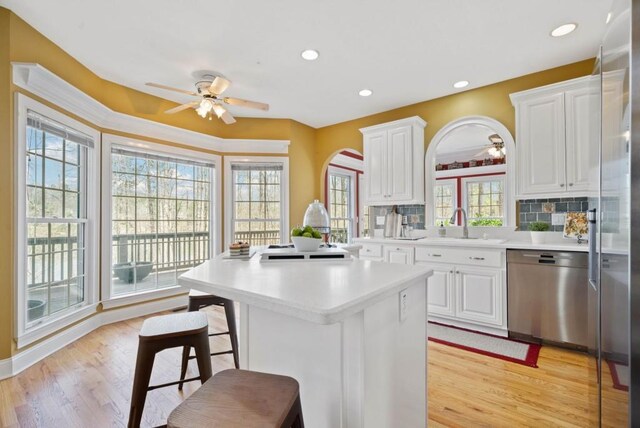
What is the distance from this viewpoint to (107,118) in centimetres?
335

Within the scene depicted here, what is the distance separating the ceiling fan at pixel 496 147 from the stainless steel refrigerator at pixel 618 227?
2.36 m

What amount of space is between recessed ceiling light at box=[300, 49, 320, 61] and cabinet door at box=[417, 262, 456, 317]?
2.43m

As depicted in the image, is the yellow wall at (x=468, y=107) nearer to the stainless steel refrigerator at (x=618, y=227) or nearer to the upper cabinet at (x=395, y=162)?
the upper cabinet at (x=395, y=162)

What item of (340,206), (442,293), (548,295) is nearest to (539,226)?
(548,295)

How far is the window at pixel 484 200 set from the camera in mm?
3582

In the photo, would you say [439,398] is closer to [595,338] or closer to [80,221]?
[595,338]

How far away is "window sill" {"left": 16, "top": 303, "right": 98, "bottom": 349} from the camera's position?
2.42 meters

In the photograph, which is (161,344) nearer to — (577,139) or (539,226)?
(539,226)

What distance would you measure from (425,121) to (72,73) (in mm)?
3860

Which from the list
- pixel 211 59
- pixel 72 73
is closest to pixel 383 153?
pixel 211 59

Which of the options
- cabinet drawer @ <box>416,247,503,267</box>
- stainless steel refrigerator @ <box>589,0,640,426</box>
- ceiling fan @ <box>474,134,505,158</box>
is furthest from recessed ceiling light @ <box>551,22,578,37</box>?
cabinet drawer @ <box>416,247,503,267</box>

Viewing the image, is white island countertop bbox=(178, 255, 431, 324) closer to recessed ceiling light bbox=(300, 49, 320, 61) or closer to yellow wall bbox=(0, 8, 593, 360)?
yellow wall bbox=(0, 8, 593, 360)

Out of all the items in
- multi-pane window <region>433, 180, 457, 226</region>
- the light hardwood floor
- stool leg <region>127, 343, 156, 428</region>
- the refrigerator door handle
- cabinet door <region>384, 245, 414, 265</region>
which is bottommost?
the light hardwood floor


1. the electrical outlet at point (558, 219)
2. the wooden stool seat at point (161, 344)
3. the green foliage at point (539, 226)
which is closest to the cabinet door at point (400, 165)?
the green foliage at point (539, 226)
